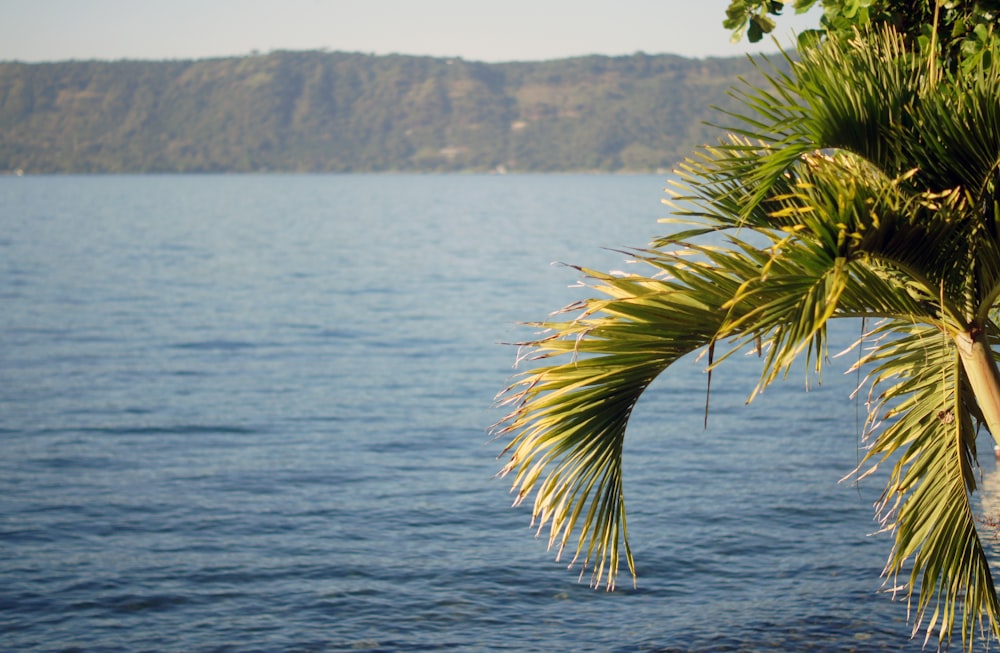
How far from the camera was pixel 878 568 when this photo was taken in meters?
9.88

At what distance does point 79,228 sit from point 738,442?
61.8 meters

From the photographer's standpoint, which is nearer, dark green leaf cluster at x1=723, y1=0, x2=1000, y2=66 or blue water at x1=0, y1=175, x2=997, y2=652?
dark green leaf cluster at x1=723, y1=0, x2=1000, y2=66

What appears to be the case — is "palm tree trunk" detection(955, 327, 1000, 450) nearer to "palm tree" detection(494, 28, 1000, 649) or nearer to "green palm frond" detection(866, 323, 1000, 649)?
"palm tree" detection(494, 28, 1000, 649)

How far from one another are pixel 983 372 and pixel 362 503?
351 inches

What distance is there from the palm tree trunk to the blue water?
438 cm

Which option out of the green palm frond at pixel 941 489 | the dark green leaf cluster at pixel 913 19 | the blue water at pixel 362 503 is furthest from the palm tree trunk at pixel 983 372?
the blue water at pixel 362 503

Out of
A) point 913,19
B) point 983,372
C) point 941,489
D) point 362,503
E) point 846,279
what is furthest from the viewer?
point 362,503

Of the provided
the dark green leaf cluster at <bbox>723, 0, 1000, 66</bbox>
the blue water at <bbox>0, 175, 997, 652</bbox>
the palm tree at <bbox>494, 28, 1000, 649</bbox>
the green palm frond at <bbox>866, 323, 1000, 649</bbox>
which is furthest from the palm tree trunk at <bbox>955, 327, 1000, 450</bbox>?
the blue water at <bbox>0, 175, 997, 652</bbox>

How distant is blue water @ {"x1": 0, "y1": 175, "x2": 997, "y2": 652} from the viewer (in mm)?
8602

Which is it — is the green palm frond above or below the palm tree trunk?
below

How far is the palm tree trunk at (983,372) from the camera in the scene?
413cm

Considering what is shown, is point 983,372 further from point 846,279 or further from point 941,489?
point 846,279

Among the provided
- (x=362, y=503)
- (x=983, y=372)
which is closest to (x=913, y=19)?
(x=983, y=372)

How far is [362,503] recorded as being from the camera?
12.2 metres
